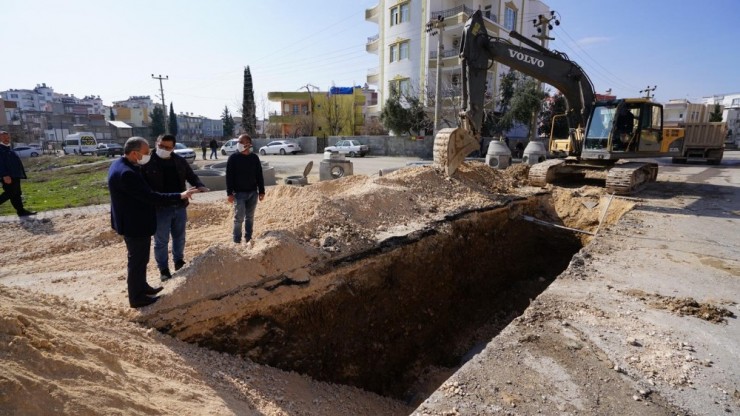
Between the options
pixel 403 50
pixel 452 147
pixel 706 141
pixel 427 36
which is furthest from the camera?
pixel 403 50

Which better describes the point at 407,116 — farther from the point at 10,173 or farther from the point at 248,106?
the point at 248,106

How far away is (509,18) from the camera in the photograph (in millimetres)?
33500

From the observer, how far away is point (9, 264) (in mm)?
5141

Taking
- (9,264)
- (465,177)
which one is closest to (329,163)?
(465,177)

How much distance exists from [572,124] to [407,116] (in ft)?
66.2

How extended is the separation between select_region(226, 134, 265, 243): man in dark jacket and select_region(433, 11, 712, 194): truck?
12.7ft

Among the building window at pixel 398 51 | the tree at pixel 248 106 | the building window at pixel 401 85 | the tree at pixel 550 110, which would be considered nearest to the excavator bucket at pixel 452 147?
the tree at pixel 550 110

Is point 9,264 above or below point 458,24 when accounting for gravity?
below

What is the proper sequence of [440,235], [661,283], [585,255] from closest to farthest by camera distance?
1. [661,283]
2. [585,255]
3. [440,235]

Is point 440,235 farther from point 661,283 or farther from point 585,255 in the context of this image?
point 661,283

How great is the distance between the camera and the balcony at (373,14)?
36344mm

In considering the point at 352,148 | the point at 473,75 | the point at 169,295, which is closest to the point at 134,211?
the point at 169,295

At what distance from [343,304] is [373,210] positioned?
1.76m

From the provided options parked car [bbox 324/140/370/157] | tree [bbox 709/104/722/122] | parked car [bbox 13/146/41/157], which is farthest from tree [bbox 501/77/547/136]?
parked car [bbox 13/146/41/157]
